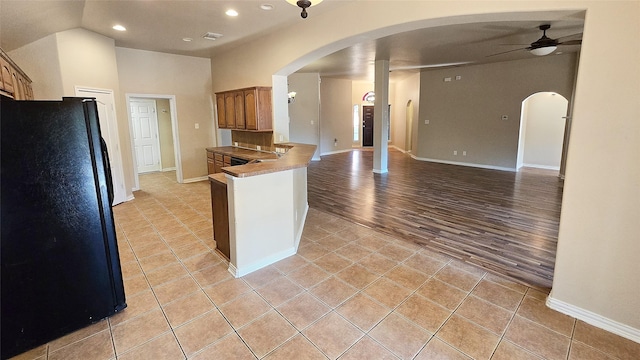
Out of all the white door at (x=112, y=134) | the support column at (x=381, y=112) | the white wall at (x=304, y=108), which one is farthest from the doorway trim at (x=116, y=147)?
the support column at (x=381, y=112)

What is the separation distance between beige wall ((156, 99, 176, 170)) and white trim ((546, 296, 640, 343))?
8222mm

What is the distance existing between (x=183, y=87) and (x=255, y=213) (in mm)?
4947

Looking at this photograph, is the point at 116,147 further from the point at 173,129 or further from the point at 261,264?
the point at 261,264

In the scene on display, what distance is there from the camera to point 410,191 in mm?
5871

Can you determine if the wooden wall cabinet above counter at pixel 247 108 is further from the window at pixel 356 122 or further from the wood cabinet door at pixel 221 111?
the window at pixel 356 122

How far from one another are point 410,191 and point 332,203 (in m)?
1.73

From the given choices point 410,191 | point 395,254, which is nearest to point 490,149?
point 410,191

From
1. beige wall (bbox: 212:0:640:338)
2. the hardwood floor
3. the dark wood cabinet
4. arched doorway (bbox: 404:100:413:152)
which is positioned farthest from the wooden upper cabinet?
arched doorway (bbox: 404:100:413:152)

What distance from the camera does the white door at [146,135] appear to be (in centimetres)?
770

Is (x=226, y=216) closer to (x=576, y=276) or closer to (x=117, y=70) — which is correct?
(x=576, y=276)

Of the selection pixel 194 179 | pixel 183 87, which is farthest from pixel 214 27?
pixel 194 179

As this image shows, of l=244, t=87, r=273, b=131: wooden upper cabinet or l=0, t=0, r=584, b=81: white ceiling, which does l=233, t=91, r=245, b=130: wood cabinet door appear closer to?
l=244, t=87, r=273, b=131: wooden upper cabinet

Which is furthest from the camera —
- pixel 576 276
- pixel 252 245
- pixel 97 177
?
pixel 252 245

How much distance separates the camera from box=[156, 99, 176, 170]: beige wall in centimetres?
797
